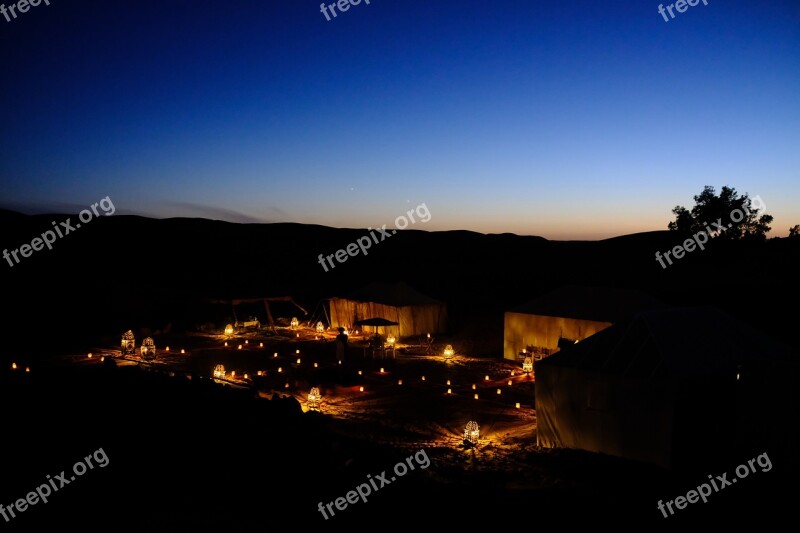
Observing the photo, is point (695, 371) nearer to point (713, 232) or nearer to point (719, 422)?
point (719, 422)

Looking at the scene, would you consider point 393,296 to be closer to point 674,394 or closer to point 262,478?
point 262,478

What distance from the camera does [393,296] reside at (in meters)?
22.5

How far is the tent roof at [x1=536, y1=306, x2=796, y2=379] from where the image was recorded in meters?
8.34

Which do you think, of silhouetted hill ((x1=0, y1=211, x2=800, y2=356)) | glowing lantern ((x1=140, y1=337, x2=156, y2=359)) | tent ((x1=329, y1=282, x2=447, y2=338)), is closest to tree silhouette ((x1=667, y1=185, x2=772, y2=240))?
silhouetted hill ((x1=0, y1=211, x2=800, y2=356))

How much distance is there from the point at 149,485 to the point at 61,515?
1.10 metres

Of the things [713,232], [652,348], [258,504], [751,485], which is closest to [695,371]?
[652,348]

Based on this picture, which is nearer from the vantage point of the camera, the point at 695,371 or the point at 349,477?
the point at 349,477

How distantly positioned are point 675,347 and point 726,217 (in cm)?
3085

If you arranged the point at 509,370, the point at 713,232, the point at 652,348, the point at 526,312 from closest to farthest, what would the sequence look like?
the point at 652,348 → the point at 509,370 → the point at 526,312 → the point at 713,232

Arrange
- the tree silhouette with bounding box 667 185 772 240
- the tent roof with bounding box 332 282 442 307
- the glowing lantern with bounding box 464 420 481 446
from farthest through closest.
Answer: the tree silhouette with bounding box 667 185 772 240, the tent roof with bounding box 332 282 442 307, the glowing lantern with bounding box 464 420 481 446

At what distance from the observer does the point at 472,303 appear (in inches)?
1180

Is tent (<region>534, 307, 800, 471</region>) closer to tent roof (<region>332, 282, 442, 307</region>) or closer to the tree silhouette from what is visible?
tent roof (<region>332, 282, 442, 307</region>)

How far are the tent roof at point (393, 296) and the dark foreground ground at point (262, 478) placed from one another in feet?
39.4

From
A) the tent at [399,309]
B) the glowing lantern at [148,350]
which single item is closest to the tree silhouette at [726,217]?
the tent at [399,309]
